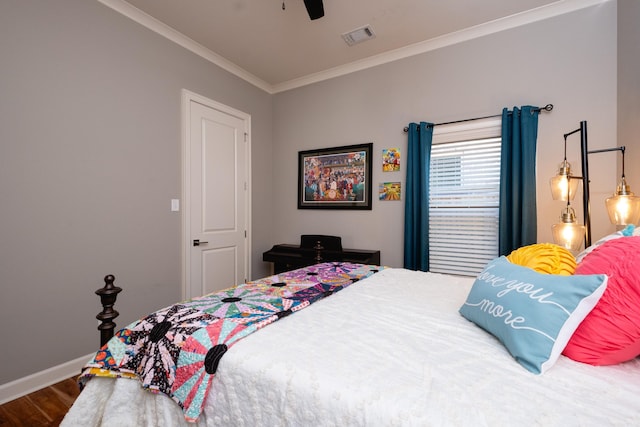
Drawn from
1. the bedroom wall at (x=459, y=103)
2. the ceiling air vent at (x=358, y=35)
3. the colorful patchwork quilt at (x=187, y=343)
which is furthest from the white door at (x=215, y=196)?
the colorful patchwork quilt at (x=187, y=343)

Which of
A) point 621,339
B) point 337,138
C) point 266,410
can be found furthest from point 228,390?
point 337,138

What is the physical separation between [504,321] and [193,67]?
3386 mm

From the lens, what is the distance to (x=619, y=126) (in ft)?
7.34

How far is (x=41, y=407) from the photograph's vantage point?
181 centimetres

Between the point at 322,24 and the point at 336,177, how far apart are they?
1.58 metres

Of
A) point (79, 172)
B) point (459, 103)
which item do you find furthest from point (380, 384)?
point (459, 103)

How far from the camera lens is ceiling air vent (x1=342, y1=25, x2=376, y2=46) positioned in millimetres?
2781

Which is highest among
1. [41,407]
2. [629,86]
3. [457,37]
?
[457,37]

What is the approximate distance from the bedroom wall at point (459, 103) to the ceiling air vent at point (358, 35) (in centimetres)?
45

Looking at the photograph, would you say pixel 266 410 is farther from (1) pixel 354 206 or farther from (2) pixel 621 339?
(1) pixel 354 206

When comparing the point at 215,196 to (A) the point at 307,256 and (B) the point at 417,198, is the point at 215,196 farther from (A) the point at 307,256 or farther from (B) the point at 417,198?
(B) the point at 417,198

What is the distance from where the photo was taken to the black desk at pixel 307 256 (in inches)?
123

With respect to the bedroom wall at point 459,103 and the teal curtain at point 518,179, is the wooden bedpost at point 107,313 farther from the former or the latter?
the teal curtain at point 518,179

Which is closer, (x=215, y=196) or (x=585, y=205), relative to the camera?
(x=585, y=205)
